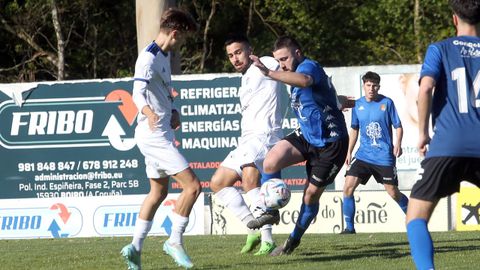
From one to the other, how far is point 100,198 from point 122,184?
2.19ft

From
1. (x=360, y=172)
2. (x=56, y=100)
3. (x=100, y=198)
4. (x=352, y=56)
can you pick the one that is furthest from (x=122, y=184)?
(x=352, y=56)

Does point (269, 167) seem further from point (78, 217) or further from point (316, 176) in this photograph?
point (78, 217)

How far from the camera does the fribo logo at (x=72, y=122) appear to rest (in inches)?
737

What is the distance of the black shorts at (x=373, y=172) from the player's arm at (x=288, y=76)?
516cm

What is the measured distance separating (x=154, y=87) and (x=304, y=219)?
2.09 m

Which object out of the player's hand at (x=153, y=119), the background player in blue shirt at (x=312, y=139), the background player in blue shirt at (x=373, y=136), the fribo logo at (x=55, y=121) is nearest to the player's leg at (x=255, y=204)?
the background player in blue shirt at (x=312, y=139)

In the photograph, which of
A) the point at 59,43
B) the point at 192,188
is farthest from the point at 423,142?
the point at 59,43

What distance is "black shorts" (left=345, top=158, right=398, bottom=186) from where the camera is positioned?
14.5 meters

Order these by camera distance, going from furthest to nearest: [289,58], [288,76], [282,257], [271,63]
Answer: [271,63], [289,58], [282,257], [288,76]

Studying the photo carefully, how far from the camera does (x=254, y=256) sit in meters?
10.2

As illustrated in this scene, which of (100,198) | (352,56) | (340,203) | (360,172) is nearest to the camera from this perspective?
(360,172)

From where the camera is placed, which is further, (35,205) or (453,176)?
(35,205)

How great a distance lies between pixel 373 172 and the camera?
14.8 meters

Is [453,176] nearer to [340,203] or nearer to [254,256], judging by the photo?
[254,256]
